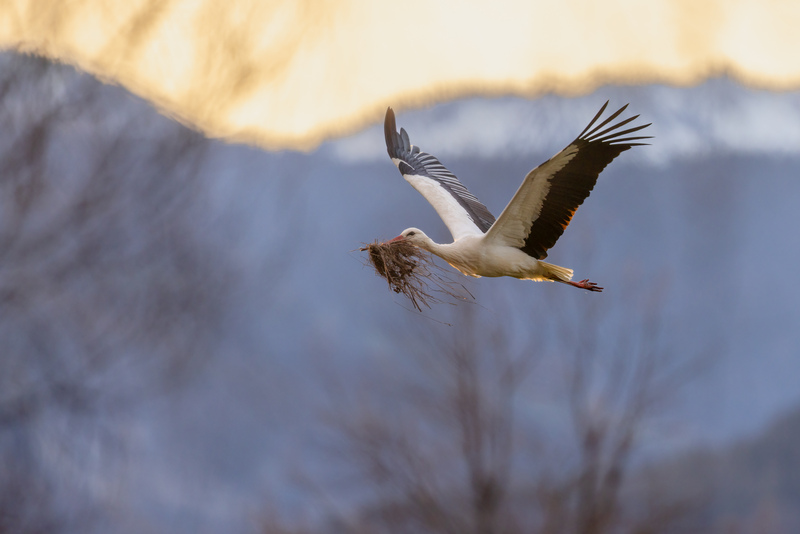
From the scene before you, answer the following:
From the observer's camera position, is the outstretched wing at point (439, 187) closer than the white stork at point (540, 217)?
No

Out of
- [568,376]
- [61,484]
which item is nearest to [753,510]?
[568,376]

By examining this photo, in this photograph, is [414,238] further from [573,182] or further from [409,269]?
[573,182]

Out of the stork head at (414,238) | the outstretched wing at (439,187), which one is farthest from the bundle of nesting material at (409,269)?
the outstretched wing at (439,187)

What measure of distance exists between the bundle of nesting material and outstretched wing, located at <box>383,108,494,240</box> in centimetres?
22

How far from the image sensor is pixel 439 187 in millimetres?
5160

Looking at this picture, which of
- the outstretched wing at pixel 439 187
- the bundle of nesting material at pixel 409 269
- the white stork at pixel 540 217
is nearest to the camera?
the white stork at pixel 540 217

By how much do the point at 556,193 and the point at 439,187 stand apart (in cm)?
132

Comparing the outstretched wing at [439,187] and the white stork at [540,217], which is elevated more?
the outstretched wing at [439,187]

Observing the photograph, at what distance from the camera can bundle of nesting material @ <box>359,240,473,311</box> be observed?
4.13m

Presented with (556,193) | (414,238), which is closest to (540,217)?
(556,193)

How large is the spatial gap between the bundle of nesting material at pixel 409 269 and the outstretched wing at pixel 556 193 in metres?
0.38

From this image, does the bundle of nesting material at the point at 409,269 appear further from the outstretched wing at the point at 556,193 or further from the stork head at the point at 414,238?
the outstretched wing at the point at 556,193

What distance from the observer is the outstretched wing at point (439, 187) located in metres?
4.63

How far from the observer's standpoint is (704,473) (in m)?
18.4
